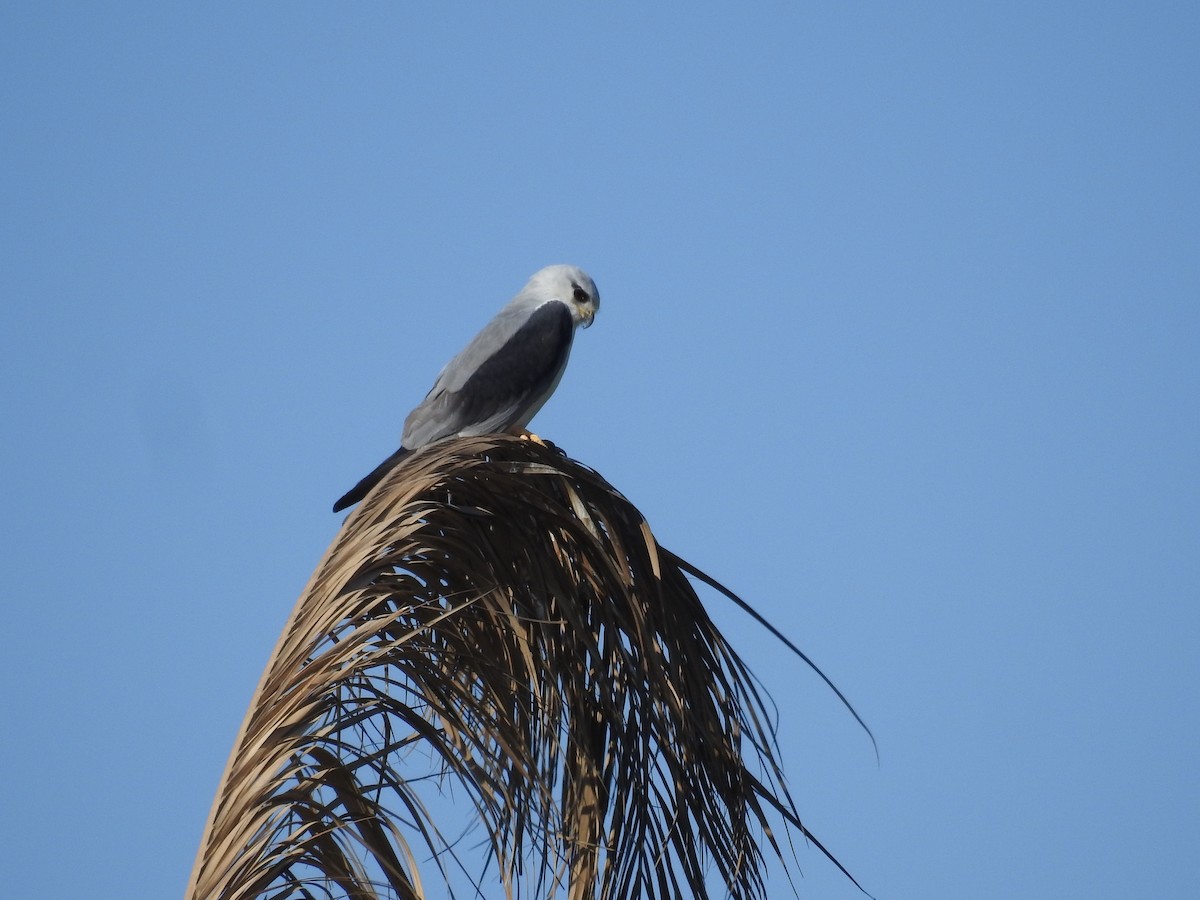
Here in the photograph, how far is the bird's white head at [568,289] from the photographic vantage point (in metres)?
6.91

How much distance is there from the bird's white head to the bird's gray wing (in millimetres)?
174

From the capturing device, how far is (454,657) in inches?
118

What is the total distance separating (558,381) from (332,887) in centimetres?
433

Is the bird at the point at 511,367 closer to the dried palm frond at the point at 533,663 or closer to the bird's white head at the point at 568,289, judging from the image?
the bird's white head at the point at 568,289

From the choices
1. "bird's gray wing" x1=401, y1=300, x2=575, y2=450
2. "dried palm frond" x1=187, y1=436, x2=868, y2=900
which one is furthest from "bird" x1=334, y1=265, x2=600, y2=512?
"dried palm frond" x1=187, y1=436, x2=868, y2=900

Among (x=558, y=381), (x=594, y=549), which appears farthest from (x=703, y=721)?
(x=558, y=381)

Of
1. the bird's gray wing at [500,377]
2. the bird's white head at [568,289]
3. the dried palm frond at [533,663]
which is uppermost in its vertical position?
the bird's white head at [568,289]

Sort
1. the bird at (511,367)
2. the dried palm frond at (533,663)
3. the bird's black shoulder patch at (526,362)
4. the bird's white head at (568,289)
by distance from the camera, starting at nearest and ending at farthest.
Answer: the dried palm frond at (533,663) < the bird at (511,367) < the bird's black shoulder patch at (526,362) < the bird's white head at (568,289)

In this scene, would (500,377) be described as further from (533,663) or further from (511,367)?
(533,663)

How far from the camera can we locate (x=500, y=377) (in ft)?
20.0

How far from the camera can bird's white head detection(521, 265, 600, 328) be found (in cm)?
691

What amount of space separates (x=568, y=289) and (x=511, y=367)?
89 centimetres

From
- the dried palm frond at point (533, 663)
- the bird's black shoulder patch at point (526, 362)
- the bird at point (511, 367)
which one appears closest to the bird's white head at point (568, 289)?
the bird at point (511, 367)

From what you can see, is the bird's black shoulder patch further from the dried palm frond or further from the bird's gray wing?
the dried palm frond
